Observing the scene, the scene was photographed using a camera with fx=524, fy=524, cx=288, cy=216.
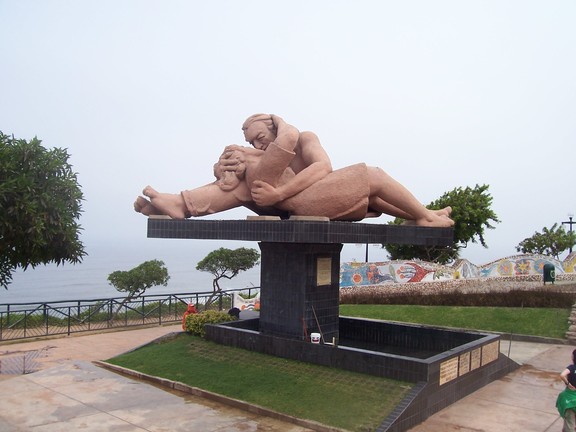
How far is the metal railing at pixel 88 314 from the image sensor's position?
47.9ft

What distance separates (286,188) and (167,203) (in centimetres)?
247

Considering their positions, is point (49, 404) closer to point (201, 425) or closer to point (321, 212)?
point (201, 425)

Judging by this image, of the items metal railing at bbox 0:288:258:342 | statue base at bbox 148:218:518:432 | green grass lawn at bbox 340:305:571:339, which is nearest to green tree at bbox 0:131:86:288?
metal railing at bbox 0:288:258:342

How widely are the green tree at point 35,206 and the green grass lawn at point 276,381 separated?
10.3 feet

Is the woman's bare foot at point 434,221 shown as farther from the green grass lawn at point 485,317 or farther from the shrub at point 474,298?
the shrub at point 474,298

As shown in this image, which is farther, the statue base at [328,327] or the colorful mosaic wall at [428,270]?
the colorful mosaic wall at [428,270]

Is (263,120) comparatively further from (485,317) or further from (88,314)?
(485,317)

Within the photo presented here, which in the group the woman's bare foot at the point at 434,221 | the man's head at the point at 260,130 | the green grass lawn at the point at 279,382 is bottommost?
the green grass lawn at the point at 279,382

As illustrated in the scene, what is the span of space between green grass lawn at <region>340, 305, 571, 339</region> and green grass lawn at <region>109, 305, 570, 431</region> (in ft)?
26.9

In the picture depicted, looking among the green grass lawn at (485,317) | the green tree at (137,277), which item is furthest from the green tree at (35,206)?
the green grass lawn at (485,317)

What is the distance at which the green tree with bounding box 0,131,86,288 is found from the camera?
10828 millimetres

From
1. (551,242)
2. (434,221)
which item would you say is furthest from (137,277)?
(551,242)

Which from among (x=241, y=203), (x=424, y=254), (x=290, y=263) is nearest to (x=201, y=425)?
(x=290, y=263)

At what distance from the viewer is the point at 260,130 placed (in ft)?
36.9
